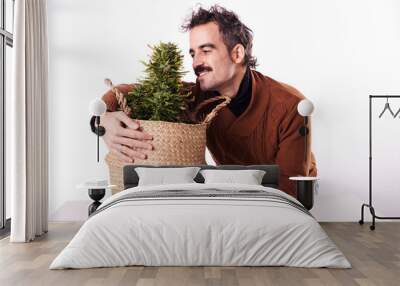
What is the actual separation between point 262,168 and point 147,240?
99.7 inches

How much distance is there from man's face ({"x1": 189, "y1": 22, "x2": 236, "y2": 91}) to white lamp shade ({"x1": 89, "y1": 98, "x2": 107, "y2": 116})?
1.16 metres

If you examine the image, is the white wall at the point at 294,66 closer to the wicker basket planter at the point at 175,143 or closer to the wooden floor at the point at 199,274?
the wicker basket planter at the point at 175,143

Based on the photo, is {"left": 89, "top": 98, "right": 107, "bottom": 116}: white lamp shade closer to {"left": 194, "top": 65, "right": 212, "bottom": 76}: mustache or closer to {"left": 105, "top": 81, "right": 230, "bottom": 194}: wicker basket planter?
A: {"left": 105, "top": 81, "right": 230, "bottom": 194}: wicker basket planter

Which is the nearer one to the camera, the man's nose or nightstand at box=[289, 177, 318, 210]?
nightstand at box=[289, 177, 318, 210]

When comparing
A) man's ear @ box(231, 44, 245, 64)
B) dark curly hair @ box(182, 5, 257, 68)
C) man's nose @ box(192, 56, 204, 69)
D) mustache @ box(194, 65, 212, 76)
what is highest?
dark curly hair @ box(182, 5, 257, 68)

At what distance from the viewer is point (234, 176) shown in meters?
6.29

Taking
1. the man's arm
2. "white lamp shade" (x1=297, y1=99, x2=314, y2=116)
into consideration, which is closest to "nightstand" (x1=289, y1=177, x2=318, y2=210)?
the man's arm

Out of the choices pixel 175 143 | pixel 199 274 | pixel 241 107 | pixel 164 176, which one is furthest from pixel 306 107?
pixel 199 274

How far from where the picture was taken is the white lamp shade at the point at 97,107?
265 inches

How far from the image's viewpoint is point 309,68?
7.25 m

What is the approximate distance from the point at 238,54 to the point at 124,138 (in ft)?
5.35

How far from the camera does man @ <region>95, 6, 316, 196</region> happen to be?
23.3 feet

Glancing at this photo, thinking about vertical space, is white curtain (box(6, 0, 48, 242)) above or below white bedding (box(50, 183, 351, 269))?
above

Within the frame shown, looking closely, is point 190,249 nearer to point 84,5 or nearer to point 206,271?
point 206,271
